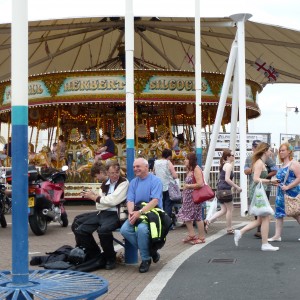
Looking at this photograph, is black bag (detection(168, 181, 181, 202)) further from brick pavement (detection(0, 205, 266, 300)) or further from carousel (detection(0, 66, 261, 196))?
carousel (detection(0, 66, 261, 196))

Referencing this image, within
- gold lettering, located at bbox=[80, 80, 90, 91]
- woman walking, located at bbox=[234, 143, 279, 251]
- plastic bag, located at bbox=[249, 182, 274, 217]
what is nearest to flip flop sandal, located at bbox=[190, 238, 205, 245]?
woman walking, located at bbox=[234, 143, 279, 251]

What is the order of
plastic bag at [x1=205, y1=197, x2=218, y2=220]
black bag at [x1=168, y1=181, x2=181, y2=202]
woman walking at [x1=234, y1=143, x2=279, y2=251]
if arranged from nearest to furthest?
1. woman walking at [x1=234, y1=143, x2=279, y2=251]
2. plastic bag at [x1=205, y1=197, x2=218, y2=220]
3. black bag at [x1=168, y1=181, x2=181, y2=202]

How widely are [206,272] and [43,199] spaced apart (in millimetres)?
5184

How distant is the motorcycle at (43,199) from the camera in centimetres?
1195

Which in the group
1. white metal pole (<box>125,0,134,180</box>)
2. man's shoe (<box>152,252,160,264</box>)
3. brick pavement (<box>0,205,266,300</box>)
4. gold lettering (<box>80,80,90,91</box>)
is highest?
gold lettering (<box>80,80,90,91</box>)

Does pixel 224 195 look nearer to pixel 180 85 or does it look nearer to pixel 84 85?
pixel 180 85

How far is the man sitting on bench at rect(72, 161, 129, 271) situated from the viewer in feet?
26.8

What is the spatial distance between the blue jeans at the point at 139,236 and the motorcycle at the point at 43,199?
409 centimetres

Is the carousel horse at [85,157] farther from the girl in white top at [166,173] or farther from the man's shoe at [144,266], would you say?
the man's shoe at [144,266]

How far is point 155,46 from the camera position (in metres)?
29.4

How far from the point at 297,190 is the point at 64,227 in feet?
17.9

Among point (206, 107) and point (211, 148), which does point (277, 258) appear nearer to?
point (211, 148)

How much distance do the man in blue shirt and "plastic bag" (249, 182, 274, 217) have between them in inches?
81.4

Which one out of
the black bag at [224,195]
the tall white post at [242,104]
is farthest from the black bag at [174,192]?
the tall white post at [242,104]
